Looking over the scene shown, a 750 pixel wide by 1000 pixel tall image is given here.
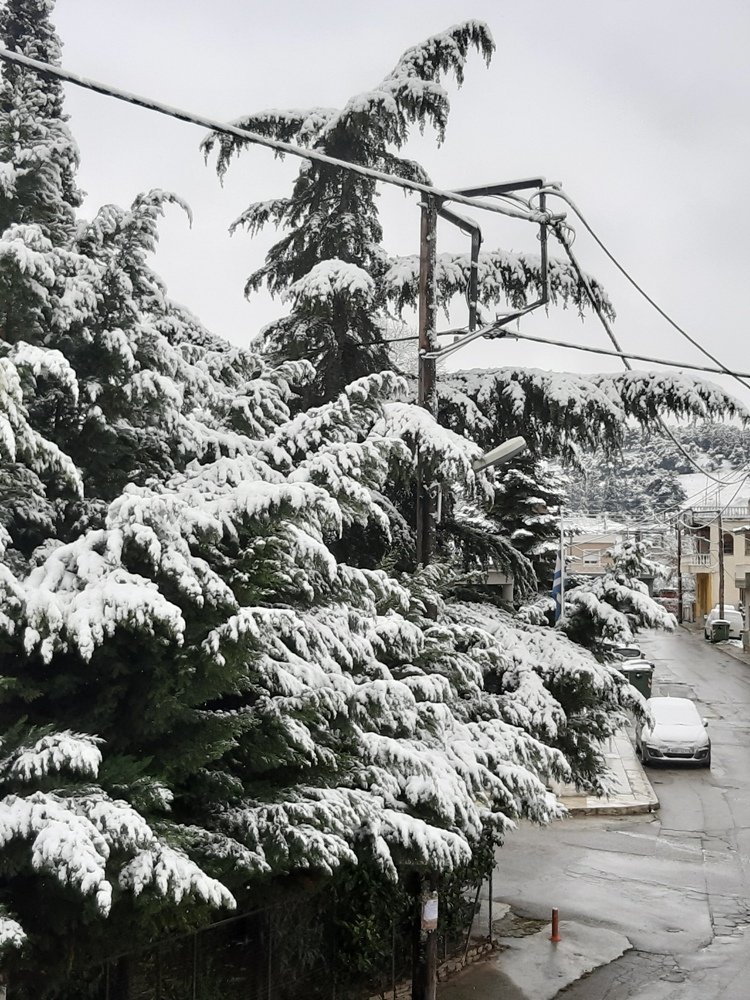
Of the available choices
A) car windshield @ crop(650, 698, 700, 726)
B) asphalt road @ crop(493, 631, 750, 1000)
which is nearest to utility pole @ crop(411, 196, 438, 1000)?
asphalt road @ crop(493, 631, 750, 1000)

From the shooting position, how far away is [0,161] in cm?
848

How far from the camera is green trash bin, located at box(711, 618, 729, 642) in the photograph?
62531 mm

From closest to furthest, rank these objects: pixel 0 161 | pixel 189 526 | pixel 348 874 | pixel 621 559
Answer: pixel 189 526 → pixel 0 161 → pixel 348 874 → pixel 621 559

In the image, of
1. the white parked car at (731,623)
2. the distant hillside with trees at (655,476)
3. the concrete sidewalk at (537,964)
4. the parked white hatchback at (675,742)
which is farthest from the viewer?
the distant hillside with trees at (655,476)

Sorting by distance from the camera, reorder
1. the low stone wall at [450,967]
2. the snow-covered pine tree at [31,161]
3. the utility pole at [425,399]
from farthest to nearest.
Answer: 1. the low stone wall at [450,967]
2. the utility pole at [425,399]
3. the snow-covered pine tree at [31,161]

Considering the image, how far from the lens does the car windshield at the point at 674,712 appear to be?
2664 cm

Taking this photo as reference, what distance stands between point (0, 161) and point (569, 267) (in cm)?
651

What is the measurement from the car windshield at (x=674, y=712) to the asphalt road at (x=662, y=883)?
142 cm

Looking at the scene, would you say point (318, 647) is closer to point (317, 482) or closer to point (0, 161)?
point (317, 482)

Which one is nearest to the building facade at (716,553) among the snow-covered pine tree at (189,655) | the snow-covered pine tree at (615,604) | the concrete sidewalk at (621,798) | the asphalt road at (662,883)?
the concrete sidewalk at (621,798)

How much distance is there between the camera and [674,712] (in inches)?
1067

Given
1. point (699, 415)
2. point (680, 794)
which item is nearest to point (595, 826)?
point (680, 794)

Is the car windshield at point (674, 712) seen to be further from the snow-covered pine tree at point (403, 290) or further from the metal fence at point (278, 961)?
the metal fence at point (278, 961)

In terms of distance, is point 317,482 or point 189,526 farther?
point 317,482
